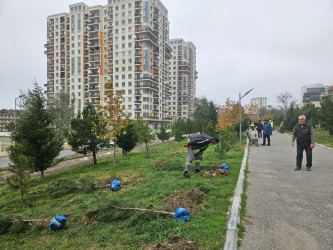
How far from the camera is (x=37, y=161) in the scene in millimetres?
9297

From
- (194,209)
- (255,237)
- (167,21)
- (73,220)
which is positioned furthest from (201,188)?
(167,21)

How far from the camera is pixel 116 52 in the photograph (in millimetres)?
62594

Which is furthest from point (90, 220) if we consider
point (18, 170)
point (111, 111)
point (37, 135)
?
point (37, 135)

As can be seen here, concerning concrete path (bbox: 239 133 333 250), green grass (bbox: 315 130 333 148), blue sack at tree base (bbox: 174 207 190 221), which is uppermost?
green grass (bbox: 315 130 333 148)

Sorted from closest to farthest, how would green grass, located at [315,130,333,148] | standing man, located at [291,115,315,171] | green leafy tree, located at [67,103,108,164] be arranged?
standing man, located at [291,115,315,171], green leafy tree, located at [67,103,108,164], green grass, located at [315,130,333,148]

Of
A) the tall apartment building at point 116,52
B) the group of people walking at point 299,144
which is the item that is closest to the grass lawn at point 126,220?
the group of people walking at point 299,144

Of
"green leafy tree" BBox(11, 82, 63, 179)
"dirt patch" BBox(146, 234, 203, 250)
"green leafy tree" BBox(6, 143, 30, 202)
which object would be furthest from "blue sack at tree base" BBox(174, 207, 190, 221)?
"green leafy tree" BBox(11, 82, 63, 179)

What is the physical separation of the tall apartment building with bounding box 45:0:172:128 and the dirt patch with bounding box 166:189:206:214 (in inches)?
2027

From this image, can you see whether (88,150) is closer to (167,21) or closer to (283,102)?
(283,102)

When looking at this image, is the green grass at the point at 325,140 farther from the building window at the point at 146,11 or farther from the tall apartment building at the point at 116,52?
the building window at the point at 146,11

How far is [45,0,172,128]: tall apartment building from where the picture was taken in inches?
2399

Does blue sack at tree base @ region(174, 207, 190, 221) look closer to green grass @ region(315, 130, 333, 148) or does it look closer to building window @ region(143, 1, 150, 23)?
green grass @ region(315, 130, 333, 148)

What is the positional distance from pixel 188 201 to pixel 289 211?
1.92 meters

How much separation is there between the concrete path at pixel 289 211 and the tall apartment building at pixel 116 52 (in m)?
51.0
